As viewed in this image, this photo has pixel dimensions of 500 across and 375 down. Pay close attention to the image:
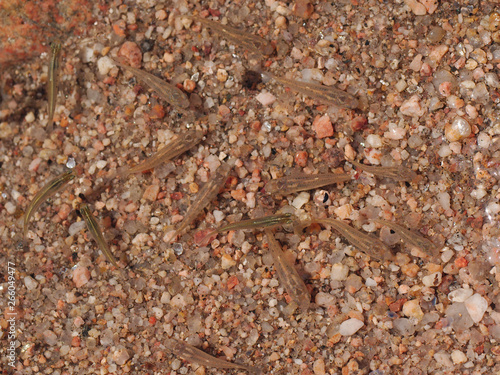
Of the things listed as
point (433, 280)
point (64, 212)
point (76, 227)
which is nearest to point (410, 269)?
point (433, 280)

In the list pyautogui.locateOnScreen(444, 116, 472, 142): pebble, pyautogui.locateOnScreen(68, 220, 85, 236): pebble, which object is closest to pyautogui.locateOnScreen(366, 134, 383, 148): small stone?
pyautogui.locateOnScreen(444, 116, 472, 142): pebble

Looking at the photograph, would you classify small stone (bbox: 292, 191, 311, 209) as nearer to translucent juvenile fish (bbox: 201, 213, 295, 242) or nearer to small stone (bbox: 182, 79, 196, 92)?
translucent juvenile fish (bbox: 201, 213, 295, 242)

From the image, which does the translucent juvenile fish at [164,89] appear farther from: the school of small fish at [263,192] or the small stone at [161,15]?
the small stone at [161,15]

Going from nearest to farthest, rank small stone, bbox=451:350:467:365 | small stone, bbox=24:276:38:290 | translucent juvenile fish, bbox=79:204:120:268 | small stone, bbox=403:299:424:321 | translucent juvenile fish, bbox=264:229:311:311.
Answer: small stone, bbox=451:350:467:365, small stone, bbox=403:299:424:321, translucent juvenile fish, bbox=264:229:311:311, translucent juvenile fish, bbox=79:204:120:268, small stone, bbox=24:276:38:290

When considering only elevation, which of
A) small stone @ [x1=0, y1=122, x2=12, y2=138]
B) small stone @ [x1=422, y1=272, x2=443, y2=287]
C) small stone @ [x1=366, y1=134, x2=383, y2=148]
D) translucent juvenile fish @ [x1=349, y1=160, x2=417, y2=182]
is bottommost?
small stone @ [x1=422, y1=272, x2=443, y2=287]

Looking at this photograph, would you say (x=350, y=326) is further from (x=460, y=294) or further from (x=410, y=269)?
(x=460, y=294)

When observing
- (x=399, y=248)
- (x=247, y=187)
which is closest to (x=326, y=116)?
(x=247, y=187)

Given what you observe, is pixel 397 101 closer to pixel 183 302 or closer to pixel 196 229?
pixel 196 229

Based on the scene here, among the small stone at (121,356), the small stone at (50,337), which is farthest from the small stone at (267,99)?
the small stone at (50,337)
